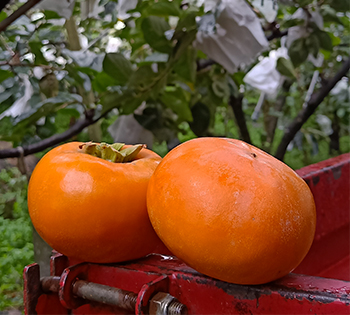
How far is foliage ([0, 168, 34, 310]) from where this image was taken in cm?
184

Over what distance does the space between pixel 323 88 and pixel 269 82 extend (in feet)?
0.81

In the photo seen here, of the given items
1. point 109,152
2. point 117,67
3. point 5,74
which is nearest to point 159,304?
point 109,152

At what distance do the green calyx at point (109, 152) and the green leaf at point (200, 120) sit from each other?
0.77 m

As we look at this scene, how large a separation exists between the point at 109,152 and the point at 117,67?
0.43 meters

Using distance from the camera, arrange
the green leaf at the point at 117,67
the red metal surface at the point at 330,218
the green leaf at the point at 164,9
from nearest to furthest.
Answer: the green leaf at the point at 117,67 < the green leaf at the point at 164,9 < the red metal surface at the point at 330,218

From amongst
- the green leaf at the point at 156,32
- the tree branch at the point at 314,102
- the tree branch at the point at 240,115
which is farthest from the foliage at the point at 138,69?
the tree branch at the point at 314,102

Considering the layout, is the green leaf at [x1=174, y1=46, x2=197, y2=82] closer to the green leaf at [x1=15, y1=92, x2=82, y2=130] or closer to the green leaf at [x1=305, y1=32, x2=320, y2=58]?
the green leaf at [x1=15, y1=92, x2=82, y2=130]

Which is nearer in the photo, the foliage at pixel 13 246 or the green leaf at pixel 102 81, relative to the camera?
the green leaf at pixel 102 81

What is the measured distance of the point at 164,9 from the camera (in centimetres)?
112

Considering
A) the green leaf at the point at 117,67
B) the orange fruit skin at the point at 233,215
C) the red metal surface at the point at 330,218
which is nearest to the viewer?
the orange fruit skin at the point at 233,215

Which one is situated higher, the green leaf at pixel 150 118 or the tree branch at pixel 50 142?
the tree branch at pixel 50 142

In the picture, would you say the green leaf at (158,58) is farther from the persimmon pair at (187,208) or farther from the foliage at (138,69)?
the persimmon pair at (187,208)

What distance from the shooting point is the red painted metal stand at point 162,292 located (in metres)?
0.49

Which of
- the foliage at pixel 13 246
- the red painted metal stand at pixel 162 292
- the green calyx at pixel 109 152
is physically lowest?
the foliage at pixel 13 246
